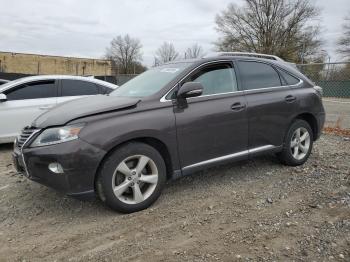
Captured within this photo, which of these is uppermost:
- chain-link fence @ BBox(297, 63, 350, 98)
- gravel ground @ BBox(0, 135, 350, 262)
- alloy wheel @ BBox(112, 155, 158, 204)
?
chain-link fence @ BBox(297, 63, 350, 98)

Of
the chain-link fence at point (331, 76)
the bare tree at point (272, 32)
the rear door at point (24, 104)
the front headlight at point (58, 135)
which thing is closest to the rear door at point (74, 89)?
the rear door at point (24, 104)

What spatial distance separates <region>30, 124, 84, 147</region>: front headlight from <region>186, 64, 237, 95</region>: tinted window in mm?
1490

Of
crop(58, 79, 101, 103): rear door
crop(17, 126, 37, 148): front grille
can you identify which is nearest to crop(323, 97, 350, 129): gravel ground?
crop(58, 79, 101, 103): rear door

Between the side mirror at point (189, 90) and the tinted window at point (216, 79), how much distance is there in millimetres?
257

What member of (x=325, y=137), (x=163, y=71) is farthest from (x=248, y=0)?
(x=163, y=71)

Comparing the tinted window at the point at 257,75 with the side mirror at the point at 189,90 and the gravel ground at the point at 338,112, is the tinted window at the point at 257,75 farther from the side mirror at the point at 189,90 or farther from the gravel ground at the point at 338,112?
the gravel ground at the point at 338,112

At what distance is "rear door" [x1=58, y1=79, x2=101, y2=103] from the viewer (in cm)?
748

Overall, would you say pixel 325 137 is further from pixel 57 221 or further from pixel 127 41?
pixel 127 41

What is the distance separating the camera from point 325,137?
763cm

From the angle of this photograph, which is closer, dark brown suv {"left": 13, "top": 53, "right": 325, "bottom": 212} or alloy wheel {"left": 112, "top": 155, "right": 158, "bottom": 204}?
dark brown suv {"left": 13, "top": 53, "right": 325, "bottom": 212}

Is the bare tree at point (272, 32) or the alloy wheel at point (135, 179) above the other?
the bare tree at point (272, 32)

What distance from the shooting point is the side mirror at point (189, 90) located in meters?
4.06

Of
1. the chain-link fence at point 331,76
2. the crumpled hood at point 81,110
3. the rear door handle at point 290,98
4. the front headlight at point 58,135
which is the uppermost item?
the chain-link fence at point 331,76

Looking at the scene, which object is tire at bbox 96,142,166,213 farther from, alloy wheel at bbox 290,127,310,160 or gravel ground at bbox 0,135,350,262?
alloy wheel at bbox 290,127,310,160
